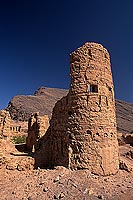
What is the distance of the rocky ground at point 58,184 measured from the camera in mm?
8148

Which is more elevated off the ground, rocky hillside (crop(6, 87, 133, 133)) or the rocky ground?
rocky hillside (crop(6, 87, 133, 133))

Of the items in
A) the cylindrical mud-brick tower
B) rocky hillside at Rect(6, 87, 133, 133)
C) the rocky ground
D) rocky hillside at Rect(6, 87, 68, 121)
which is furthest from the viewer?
rocky hillside at Rect(6, 87, 68, 121)

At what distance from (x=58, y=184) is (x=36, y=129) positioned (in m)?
10.6

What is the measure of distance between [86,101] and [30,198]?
549 centimetres

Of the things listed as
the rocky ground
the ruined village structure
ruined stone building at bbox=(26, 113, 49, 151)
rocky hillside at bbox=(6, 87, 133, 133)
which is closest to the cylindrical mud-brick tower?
the ruined village structure

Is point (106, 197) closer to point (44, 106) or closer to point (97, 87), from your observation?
point (97, 87)

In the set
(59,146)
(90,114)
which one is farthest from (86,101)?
(59,146)

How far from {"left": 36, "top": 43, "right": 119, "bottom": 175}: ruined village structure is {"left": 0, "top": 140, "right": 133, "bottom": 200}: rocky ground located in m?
0.66

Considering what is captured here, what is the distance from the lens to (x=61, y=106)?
1174 centimetres

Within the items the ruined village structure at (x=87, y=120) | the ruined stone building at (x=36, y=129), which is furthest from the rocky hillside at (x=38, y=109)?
the ruined village structure at (x=87, y=120)

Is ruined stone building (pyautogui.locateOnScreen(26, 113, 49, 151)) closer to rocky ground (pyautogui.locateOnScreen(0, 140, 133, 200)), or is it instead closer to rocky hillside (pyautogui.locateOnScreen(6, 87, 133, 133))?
rocky ground (pyautogui.locateOnScreen(0, 140, 133, 200))

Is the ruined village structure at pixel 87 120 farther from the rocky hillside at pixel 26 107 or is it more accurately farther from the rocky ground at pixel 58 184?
the rocky hillside at pixel 26 107

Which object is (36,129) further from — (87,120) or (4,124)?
(87,120)

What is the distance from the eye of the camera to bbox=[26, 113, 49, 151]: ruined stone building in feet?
59.9
